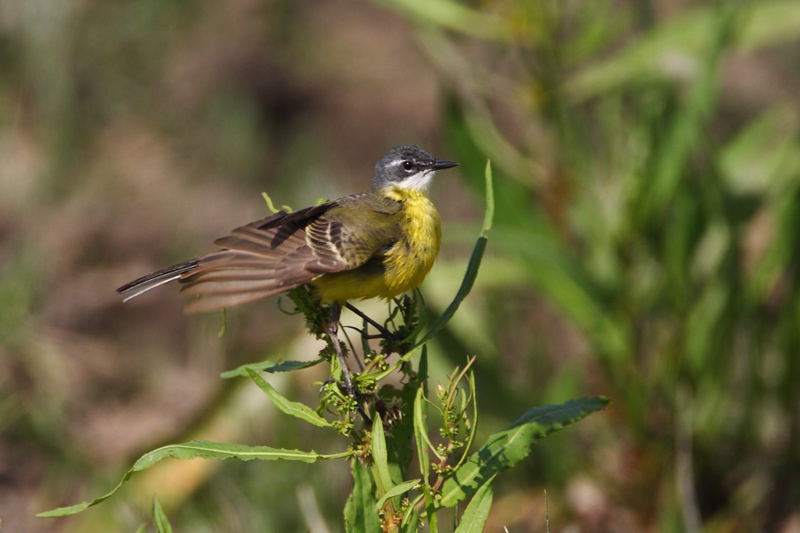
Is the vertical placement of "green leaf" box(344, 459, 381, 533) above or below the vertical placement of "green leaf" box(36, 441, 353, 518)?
below

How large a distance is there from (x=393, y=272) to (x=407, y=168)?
0.70 metres

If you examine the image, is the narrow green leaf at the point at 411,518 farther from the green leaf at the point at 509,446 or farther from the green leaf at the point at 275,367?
the green leaf at the point at 275,367

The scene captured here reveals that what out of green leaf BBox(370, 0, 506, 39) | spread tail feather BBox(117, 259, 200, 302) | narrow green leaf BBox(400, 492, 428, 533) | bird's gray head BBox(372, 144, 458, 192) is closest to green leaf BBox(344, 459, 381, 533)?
narrow green leaf BBox(400, 492, 428, 533)

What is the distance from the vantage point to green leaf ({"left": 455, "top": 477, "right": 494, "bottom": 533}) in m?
1.78

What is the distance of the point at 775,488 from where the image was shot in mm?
3580

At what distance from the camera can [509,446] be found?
1928 millimetres

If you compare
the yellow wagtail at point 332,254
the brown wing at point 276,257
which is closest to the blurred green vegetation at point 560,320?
the yellow wagtail at point 332,254

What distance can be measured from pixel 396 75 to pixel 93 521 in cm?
543

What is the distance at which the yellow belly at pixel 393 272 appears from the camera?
2201 millimetres

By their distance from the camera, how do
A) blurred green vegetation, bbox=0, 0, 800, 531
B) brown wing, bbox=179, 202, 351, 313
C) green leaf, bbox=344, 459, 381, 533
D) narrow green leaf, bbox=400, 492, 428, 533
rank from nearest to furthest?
narrow green leaf, bbox=400, 492, 428, 533, brown wing, bbox=179, 202, 351, 313, green leaf, bbox=344, 459, 381, 533, blurred green vegetation, bbox=0, 0, 800, 531

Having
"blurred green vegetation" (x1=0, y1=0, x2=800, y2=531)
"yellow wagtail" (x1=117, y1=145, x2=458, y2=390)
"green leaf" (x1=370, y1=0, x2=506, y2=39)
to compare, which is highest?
"green leaf" (x1=370, y1=0, x2=506, y2=39)

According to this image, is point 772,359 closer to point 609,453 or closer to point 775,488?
point 775,488

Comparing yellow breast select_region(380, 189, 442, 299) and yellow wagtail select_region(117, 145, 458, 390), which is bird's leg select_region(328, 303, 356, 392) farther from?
yellow breast select_region(380, 189, 442, 299)

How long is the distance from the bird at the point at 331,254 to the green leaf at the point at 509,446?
1.69 ft
